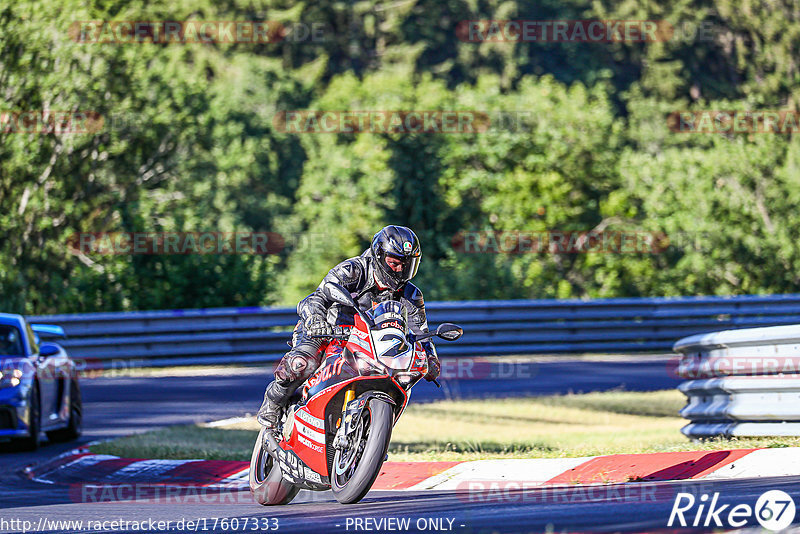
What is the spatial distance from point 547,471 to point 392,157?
2475cm

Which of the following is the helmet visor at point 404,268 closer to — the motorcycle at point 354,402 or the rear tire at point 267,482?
the motorcycle at point 354,402

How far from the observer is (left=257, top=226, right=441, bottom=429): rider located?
725 centimetres

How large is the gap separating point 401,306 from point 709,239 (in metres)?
30.9

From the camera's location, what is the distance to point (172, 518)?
730cm

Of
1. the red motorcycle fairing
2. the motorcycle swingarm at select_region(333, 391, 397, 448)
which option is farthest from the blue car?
the motorcycle swingarm at select_region(333, 391, 397, 448)

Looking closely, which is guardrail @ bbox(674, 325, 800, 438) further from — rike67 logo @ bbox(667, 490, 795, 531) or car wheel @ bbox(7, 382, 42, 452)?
car wheel @ bbox(7, 382, 42, 452)

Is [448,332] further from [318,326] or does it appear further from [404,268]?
[318,326]

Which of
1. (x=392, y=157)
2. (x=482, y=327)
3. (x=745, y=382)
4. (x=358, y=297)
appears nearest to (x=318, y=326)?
(x=358, y=297)

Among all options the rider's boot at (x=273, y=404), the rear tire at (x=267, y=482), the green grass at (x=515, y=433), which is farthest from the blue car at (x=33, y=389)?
the rider's boot at (x=273, y=404)

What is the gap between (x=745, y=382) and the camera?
32.3 ft

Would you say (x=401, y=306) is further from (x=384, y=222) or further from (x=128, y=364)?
(x=384, y=222)

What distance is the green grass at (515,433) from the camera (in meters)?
10.4

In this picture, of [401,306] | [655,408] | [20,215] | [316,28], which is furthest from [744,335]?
[316,28]

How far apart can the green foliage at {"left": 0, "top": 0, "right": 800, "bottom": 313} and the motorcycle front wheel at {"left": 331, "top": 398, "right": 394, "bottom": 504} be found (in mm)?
16994
